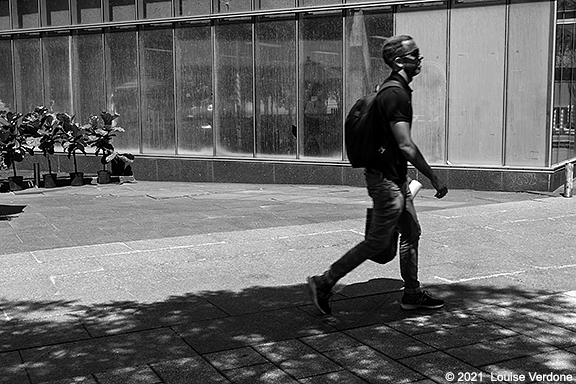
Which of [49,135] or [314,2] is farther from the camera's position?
[49,135]

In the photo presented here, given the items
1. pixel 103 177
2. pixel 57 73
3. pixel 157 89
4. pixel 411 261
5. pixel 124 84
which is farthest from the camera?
pixel 57 73

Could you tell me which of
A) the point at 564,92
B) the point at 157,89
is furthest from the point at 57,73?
the point at 564,92

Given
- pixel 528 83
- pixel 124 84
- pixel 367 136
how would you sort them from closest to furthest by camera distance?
pixel 367 136 < pixel 528 83 < pixel 124 84

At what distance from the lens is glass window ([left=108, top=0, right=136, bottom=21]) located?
55.7 ft

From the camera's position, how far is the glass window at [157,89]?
661 inches

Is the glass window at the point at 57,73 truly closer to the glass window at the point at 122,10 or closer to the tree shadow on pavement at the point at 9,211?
the glass window at the point at 122,10

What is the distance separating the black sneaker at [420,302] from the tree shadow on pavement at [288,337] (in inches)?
2.6

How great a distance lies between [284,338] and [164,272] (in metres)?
2.43

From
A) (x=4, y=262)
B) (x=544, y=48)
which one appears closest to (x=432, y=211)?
(x=544, y=48)

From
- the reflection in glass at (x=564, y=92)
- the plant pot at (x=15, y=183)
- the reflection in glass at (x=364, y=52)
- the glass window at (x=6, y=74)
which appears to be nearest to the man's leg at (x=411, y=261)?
the reflection in glass at (x=564, y=92)

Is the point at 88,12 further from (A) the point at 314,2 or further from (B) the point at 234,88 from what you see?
(A) the point at 314,2

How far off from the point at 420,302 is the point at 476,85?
28.8 ft

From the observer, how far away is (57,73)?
18078 mm

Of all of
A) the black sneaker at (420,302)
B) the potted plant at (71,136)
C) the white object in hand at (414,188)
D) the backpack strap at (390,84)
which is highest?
the backpack strap at (390,84)
